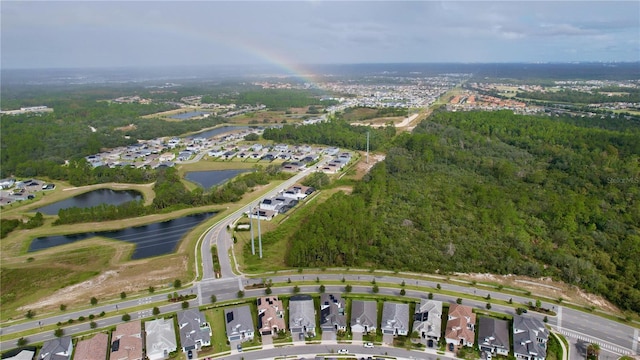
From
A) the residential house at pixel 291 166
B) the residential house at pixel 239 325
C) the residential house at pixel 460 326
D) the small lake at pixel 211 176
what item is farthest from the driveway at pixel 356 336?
the residential house at pixel 291 166

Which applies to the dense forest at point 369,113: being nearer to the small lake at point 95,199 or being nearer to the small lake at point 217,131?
the small lake at point 217,131

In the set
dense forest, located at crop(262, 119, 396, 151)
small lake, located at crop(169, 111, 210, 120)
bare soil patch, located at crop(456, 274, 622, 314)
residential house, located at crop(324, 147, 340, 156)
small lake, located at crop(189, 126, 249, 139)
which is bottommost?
bare soil patch, located at crop(456, 274, 622, 314)

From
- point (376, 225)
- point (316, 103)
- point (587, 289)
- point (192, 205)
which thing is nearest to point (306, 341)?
point (376, 225)

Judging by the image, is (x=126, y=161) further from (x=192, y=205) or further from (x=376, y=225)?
(x=376, y=225)

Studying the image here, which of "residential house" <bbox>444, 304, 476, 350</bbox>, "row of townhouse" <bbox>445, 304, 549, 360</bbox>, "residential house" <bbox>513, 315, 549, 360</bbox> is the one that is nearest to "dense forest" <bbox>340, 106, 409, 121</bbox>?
"residential house" <bbox>444, 304, 476, 350</bbox>

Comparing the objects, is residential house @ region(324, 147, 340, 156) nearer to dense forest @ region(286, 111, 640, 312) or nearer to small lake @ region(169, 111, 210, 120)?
dense forest @ region(286, 111, 640, 312)

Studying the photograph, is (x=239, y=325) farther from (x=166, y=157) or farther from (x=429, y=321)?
(x=166, y=157)
